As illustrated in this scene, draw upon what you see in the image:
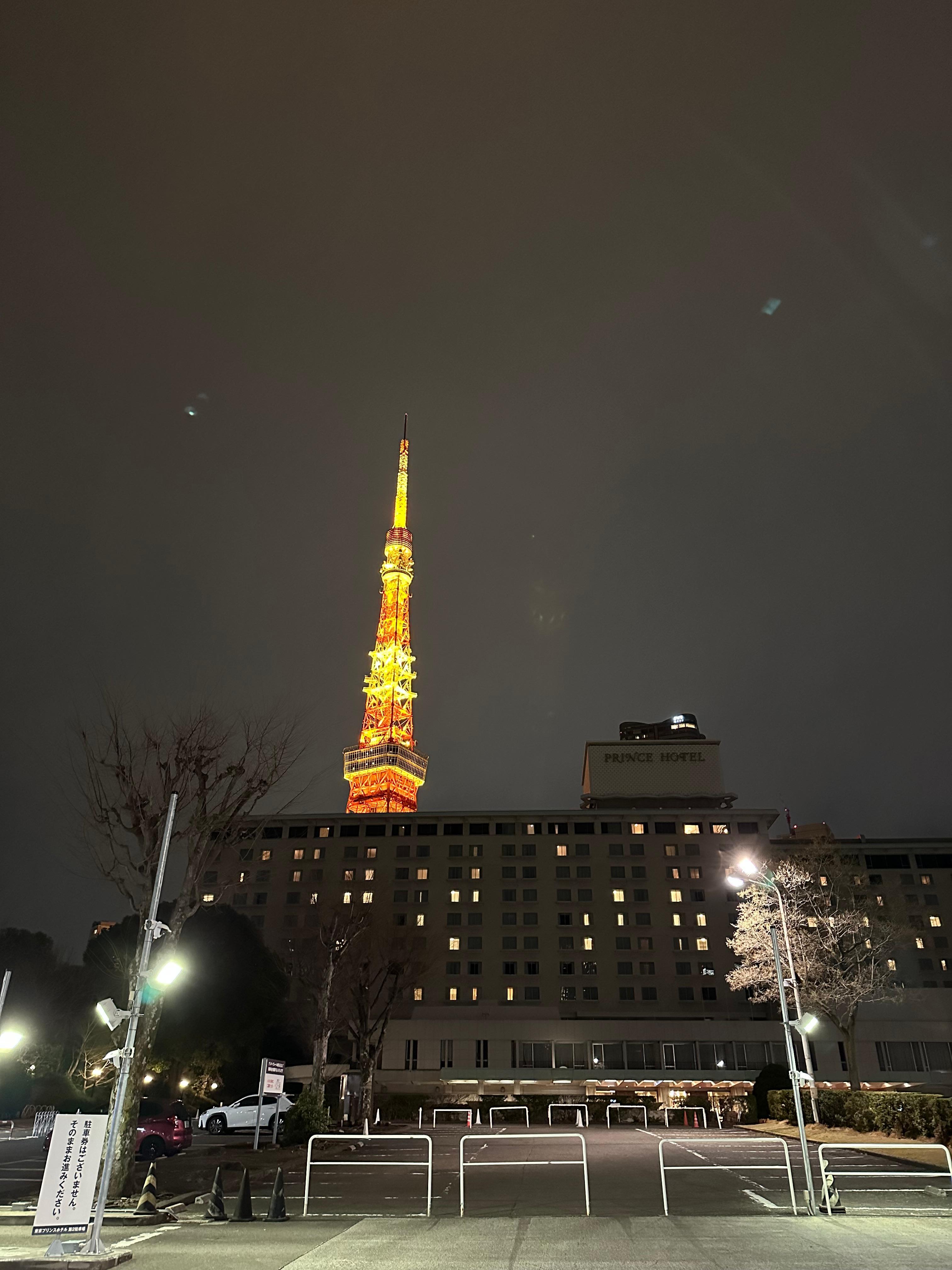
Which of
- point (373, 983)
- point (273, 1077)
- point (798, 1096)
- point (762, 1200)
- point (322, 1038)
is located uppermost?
point (373, 983)

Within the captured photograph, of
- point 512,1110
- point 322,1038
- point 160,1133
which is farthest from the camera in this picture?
point 512,1110

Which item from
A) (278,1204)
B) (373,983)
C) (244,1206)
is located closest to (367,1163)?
(244,1206)

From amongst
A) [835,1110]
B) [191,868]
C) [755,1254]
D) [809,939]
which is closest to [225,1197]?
[191,868]

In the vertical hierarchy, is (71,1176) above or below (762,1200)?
above

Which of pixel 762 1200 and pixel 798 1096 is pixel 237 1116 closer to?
pixel 762 1200

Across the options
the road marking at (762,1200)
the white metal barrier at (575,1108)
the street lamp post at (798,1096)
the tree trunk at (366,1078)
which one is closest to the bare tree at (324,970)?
the tree trunk at (366,1078)

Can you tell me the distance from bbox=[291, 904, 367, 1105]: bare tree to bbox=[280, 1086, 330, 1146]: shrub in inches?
34.2

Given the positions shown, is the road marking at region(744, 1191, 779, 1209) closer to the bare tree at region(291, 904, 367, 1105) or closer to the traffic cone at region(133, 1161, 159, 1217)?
the traffic cone at region(133, 1161, 159, 1217)

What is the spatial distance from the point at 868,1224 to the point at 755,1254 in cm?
335

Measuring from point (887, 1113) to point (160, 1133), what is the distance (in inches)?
907

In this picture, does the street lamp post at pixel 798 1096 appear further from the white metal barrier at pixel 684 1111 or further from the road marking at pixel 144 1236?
the white metal barrier at pixel 684 1111

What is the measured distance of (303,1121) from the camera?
27.1 meters

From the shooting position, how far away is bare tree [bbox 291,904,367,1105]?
32750mm

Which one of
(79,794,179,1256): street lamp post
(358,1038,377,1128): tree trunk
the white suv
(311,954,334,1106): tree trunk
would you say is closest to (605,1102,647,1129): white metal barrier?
(358,1038,377,1128): tree trunk
